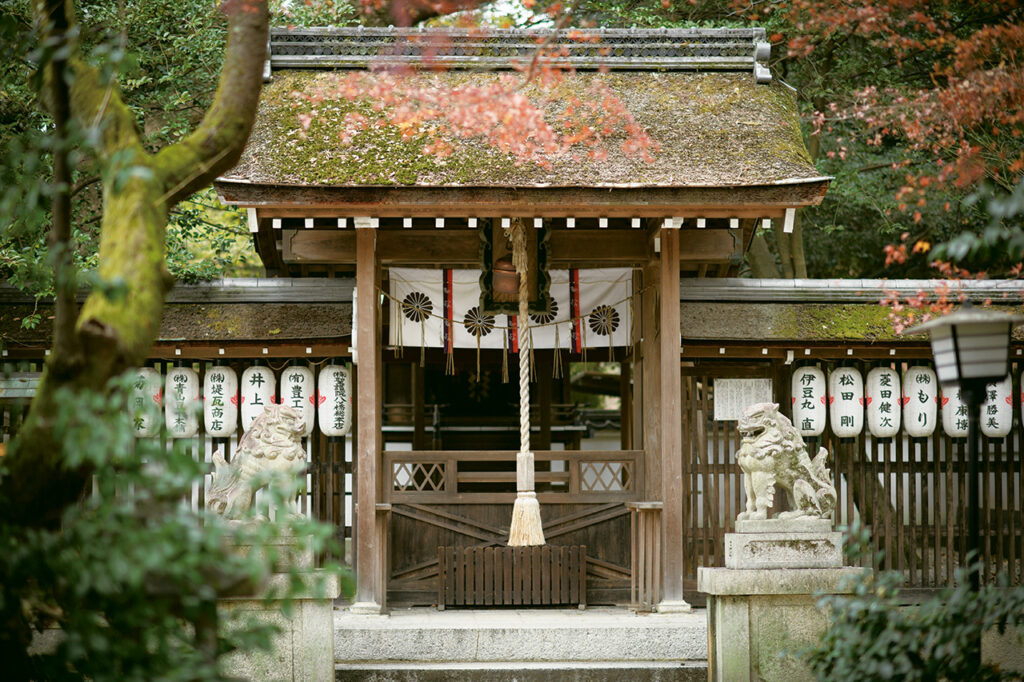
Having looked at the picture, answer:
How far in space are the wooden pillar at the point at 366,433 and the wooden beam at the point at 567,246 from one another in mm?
868

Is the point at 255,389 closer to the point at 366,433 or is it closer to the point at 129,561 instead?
the point at 366,433

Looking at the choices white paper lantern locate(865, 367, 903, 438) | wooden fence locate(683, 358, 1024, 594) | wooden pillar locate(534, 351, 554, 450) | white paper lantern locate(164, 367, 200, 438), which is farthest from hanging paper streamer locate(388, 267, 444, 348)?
white paper lantern locate(865, 367, 903, 438)

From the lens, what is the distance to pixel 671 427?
368 inches

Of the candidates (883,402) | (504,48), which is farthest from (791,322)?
(504,48)

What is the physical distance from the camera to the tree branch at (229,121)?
541cm

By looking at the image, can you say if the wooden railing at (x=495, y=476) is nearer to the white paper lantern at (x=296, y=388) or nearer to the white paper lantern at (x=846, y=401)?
the white paper lantern at (x=296, y=388)

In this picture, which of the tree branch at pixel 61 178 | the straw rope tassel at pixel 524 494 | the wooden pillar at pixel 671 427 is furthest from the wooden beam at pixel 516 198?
the tree branch at pixel 61 178

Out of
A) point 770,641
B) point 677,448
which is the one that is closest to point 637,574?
point 677,448

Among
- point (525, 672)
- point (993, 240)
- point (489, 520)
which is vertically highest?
point (993, 240)

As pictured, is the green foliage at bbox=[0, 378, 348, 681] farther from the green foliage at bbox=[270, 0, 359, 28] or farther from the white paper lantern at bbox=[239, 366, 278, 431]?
the green foliage at bbox=[270, 0, 359, 28]

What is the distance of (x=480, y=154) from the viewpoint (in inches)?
366

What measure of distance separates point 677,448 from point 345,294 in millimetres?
3478

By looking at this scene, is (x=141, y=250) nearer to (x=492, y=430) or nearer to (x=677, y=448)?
(x=677, y=448)

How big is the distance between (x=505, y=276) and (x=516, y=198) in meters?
1.48
